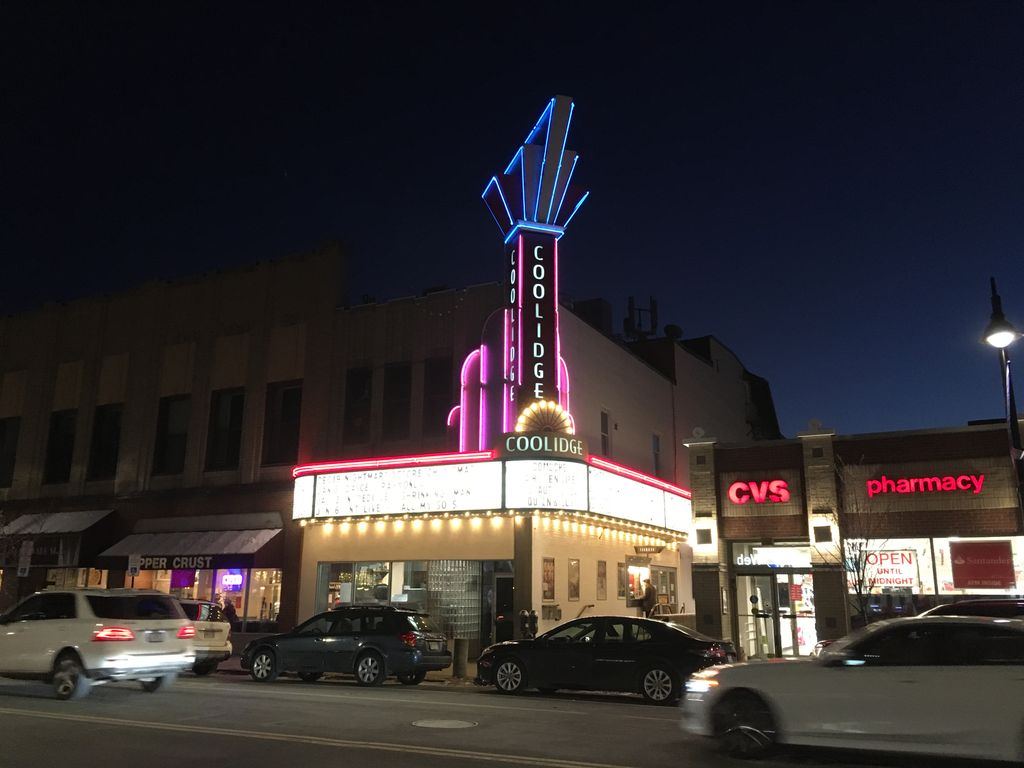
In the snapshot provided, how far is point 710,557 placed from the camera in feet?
76.0

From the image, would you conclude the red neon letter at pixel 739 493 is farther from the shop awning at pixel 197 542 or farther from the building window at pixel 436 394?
the shop awning at pixel 197 542

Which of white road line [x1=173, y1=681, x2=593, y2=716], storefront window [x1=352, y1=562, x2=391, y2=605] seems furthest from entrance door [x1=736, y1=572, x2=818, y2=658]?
white road line [x1=173, y1=681, x2=593, y2=716]

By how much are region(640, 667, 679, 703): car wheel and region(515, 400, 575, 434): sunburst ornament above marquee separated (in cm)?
803

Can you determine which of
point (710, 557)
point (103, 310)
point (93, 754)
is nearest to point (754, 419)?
point (710, 557)

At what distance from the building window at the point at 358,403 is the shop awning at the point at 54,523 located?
9.28m

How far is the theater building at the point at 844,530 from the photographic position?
20.7 meters

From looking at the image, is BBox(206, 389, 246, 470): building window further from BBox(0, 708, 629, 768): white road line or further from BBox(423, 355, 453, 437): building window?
BBox(0, 708, 629, 768): white road line

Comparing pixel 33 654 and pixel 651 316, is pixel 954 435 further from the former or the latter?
pixel 651 316

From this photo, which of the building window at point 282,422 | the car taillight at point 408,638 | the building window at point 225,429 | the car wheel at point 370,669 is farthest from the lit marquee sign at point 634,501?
the building window at point 225,429

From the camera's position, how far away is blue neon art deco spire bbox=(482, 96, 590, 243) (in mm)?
24031

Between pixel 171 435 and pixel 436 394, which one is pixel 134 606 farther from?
pixel 171 435

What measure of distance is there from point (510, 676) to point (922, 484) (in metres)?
11.7

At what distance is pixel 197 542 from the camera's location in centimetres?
2588

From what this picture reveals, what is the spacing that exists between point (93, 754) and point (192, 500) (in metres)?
19.7
